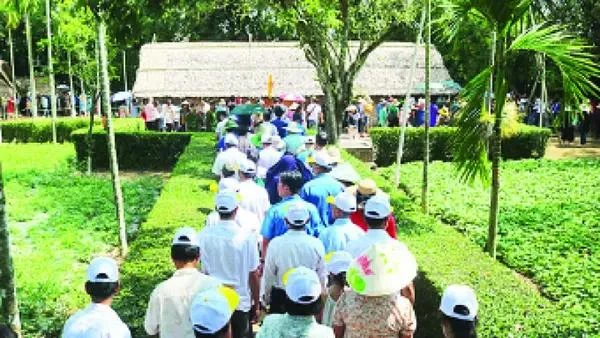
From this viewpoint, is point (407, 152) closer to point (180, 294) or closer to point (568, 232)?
A: point (568, 232)

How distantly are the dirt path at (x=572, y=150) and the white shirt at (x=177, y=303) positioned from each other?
19.6 metres

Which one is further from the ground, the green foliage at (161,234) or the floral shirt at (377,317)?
the floral shirt at (377,317)

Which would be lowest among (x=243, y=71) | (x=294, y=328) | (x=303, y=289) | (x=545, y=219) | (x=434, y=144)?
(x=545, y=219)

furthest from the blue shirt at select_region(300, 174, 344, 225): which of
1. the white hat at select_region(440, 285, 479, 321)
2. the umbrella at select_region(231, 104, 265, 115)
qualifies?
the umbrella at select_region(231, 104, 265, 115)

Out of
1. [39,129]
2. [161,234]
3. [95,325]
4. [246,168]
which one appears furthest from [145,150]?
[95,325]

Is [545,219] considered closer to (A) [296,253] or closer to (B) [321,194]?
(B) [321,194]

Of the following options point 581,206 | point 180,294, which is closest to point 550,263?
point 581,206

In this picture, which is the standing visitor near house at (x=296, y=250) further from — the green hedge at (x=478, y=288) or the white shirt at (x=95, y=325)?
the white shirt at (x=95, y=325)

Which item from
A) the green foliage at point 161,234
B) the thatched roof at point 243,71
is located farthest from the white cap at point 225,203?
the thatched roof at point 243,71

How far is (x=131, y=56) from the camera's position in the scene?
49.7 m

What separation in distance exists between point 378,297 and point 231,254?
175 cm

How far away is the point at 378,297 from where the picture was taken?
4.67 m

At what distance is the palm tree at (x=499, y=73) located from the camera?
817cm

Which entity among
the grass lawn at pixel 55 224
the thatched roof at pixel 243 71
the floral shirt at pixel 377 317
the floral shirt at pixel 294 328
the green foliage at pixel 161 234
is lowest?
the grass lawn at pixel 55 224
